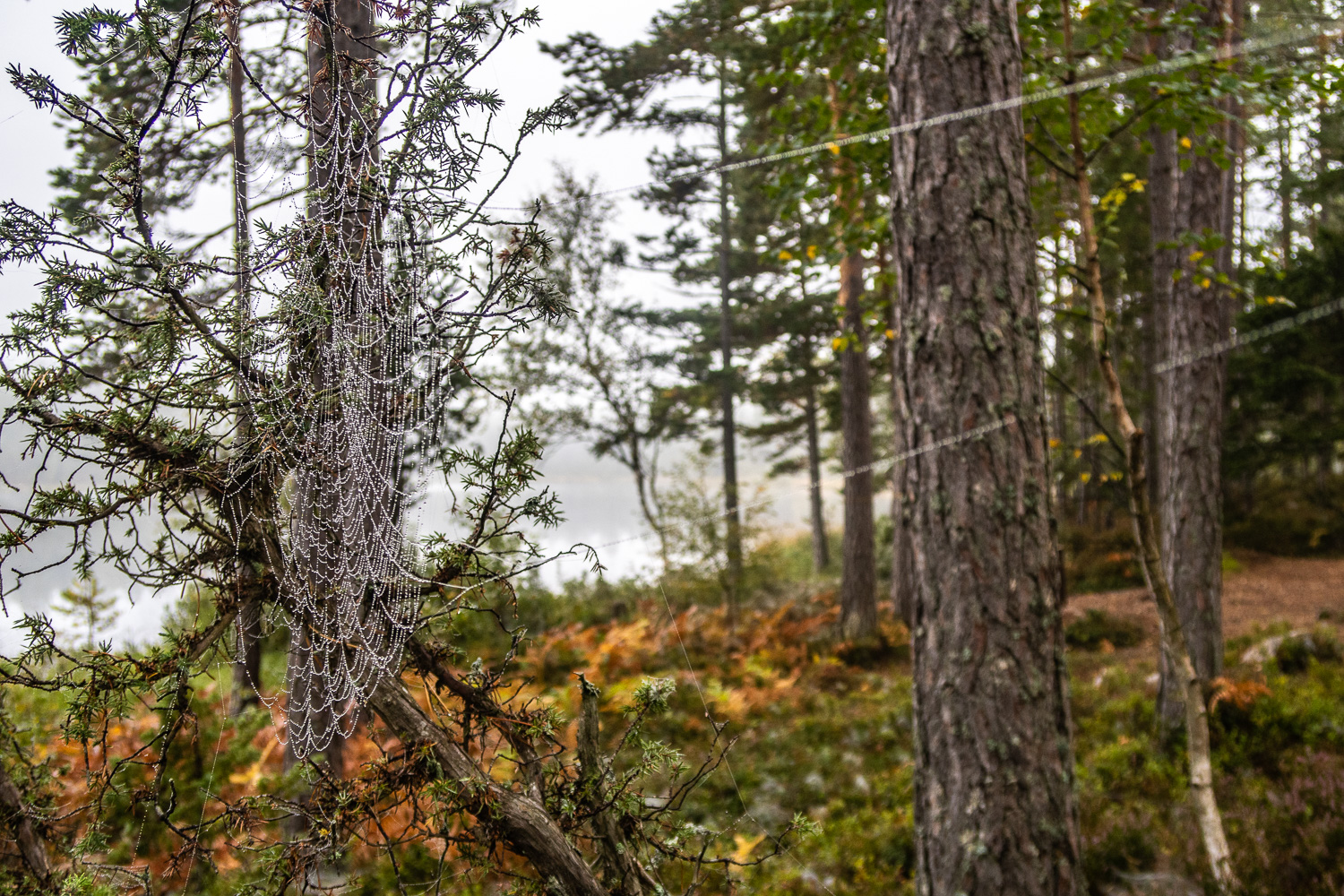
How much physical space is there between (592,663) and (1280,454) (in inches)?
506

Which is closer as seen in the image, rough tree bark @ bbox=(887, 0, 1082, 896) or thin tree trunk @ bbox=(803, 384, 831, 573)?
rough tree bark @ bbox=(887, 0, 1082, 896)

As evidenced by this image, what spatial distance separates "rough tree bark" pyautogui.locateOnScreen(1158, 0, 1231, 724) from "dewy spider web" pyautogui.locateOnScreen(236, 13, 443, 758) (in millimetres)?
6217

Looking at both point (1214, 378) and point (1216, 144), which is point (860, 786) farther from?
point (1216, 144)

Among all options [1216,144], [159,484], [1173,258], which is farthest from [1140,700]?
[159,484]

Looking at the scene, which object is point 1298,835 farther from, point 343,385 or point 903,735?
point 343,385

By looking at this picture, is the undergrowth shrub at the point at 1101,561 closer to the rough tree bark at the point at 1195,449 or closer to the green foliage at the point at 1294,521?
the green foliage at the point at 1294,521

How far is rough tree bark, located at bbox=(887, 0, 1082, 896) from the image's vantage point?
8.54 feet

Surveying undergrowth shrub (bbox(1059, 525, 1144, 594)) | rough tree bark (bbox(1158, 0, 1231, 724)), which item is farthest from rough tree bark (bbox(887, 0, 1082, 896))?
undergrowth shrub (bbox(1059, 525, 1144, 594))

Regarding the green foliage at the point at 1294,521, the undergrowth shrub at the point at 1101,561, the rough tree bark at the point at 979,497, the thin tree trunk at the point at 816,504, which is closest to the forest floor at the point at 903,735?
the rough tree bark at the point at 979,497

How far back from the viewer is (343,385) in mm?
1738

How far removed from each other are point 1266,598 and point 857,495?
654 cm

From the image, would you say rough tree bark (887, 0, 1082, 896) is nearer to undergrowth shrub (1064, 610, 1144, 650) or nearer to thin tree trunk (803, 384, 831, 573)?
undergrowth shrub (1064, 610, 1144, 650)

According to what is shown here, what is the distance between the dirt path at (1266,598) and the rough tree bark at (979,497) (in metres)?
8.47

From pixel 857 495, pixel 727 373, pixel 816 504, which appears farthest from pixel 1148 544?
pixel 816 504
